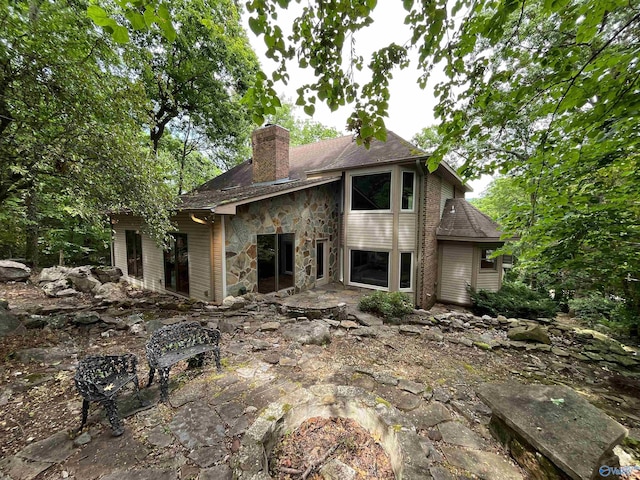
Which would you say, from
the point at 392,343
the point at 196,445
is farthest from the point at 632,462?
the point at 196,445

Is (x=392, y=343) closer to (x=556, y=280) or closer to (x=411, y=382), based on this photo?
(x=411, y=382)

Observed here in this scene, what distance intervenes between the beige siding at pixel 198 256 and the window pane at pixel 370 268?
548 centimetres

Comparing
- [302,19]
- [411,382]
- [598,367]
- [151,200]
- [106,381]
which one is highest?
[302,19]

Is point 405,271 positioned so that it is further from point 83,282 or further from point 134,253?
point 83,282

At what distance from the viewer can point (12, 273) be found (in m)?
8.88

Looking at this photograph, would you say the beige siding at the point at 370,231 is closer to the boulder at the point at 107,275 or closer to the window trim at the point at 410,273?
the window trim at the point at 410,273

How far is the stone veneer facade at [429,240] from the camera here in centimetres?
943

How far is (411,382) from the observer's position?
11.2 ft

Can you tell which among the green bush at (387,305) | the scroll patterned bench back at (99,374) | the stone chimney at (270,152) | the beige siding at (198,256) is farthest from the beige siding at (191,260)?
the green bush at (387,305)

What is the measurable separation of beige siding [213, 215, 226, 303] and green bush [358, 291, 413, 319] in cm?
397

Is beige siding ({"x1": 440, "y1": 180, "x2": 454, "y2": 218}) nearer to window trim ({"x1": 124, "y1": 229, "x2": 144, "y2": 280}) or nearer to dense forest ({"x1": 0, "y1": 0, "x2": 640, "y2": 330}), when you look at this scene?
dense forest ({"x1": 0, "y1": 0, "x2": 640, "y2": 330})

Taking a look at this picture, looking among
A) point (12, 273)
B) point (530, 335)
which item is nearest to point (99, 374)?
point (530, 335)

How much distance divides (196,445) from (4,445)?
1.76m

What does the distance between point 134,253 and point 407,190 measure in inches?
440
